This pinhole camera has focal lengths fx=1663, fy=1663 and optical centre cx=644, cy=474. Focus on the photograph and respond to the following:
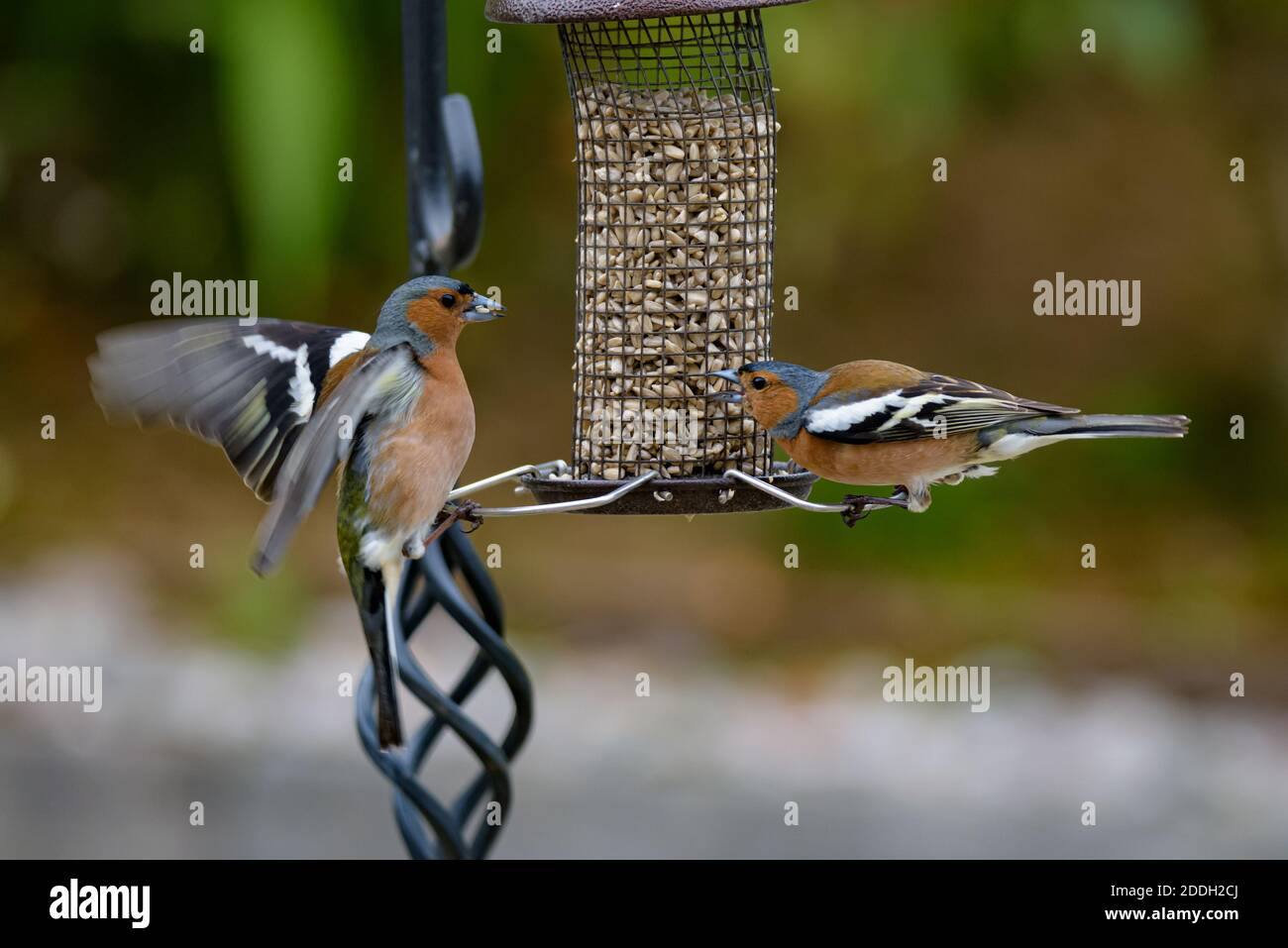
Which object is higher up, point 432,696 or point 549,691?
point 432,696

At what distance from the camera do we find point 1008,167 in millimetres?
10555

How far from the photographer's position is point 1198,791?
8.26 meters

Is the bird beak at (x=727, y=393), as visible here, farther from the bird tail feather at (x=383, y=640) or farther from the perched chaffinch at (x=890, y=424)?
the bird tail feather at (x=383, y=640)

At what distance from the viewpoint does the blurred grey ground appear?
26.2ft

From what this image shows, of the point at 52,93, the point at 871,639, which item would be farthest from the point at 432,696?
the point at 52,93

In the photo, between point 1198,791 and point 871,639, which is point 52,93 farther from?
point 1198,791

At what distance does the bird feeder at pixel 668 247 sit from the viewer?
4648mm

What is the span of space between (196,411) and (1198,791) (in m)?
5.89

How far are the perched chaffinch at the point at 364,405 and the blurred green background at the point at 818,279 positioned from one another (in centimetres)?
451

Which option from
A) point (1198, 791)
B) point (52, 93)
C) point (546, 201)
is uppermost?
point (52, 93)

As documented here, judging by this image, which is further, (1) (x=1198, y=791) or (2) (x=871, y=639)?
(2) (x=871, y=639)

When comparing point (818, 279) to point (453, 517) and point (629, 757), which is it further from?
point (453, 517)

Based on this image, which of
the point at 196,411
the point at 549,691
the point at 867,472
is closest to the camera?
the point at 196,411

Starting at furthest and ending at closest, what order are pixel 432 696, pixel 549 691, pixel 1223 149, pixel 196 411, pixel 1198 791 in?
pixel 1223 149 → pixel 549 691 → pixel 1198 791 → pixel 196 411 → pixel 432 696
